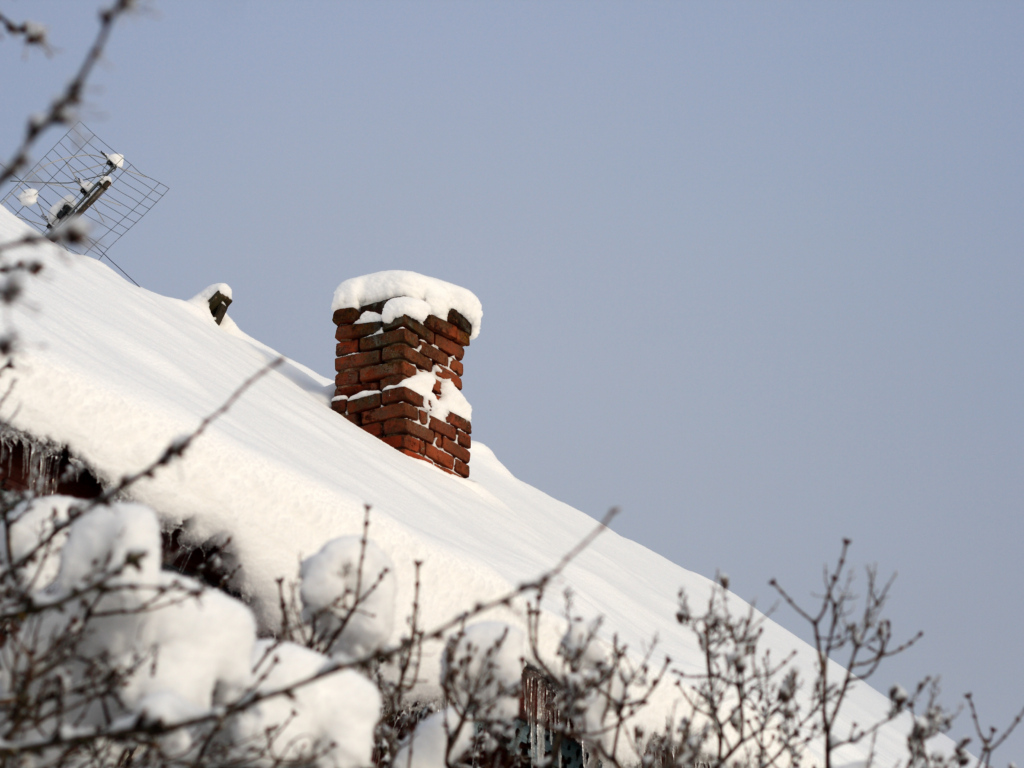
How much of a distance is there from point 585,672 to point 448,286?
424 centimetres

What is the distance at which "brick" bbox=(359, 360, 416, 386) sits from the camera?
20.7 feet

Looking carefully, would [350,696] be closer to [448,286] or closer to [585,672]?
[585,672]

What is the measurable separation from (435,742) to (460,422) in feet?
14.4

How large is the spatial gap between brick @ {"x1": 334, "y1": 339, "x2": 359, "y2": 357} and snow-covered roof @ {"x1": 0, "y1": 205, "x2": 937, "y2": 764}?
249mm

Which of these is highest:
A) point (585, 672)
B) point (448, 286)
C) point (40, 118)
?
point (448, 286)

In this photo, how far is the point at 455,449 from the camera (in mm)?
6738

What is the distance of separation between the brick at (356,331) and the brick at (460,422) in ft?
2.35

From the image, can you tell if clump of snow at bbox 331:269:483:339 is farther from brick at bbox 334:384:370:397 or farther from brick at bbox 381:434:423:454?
brick at bbox 381:434:423:454

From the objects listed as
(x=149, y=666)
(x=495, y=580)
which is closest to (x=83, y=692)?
(x=149, y=666)

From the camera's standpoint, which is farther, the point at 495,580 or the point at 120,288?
the point at 120,288

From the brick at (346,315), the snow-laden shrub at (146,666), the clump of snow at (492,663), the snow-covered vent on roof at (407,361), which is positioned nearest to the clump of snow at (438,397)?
the snow-covered vent on roof at (407,361)

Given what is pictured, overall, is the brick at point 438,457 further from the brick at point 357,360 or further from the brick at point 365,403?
the brick at point 357,360

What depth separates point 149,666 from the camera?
6.03 ft

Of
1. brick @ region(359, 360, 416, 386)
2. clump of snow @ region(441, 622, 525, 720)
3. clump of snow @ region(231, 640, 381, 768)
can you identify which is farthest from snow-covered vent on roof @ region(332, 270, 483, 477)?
clump of snow @ region(231, 640, 381, 768)
